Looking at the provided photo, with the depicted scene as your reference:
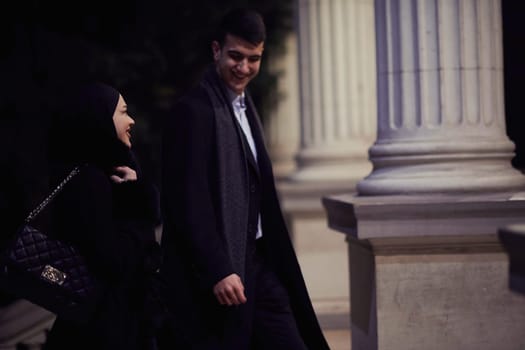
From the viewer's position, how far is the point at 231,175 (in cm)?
578

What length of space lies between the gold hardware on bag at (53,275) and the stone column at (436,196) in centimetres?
208

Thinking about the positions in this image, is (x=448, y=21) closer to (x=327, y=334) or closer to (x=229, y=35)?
(x=229, y=35)

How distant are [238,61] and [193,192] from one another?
0.67 meters

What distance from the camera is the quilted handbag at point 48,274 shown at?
5.40 meters

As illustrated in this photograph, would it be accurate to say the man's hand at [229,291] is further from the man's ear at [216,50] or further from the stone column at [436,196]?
the stone column at [436,196]

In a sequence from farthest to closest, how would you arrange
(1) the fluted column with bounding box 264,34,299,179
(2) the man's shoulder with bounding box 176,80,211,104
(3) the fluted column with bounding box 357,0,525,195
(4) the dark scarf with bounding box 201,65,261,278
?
(1) the fluted column with bounding box 264,34,299,179
(3) the fluted column with bounding box 357,0,525,195
(2) the man's shoulder with bounding box 176,80,211,104
(4) the dark scarf with bounding box 201,65,261,278

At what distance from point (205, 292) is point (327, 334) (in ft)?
14.2

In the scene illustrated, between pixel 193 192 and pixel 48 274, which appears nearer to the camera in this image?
pixel 48 274

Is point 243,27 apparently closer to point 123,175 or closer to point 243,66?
point 243,66

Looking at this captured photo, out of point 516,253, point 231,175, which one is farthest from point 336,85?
point 516,253

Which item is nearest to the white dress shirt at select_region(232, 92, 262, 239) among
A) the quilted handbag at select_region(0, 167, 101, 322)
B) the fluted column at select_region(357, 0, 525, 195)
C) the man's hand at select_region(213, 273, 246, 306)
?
the man's hand at select_region(213, 273, 246, 306)

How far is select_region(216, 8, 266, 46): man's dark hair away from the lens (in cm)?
586

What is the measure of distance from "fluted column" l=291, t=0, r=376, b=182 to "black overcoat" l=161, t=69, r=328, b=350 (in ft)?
26.3

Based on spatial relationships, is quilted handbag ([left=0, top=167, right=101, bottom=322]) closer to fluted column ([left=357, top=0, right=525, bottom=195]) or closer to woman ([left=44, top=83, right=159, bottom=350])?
woman ([left=44, top=83, right=159, bottom=350])
